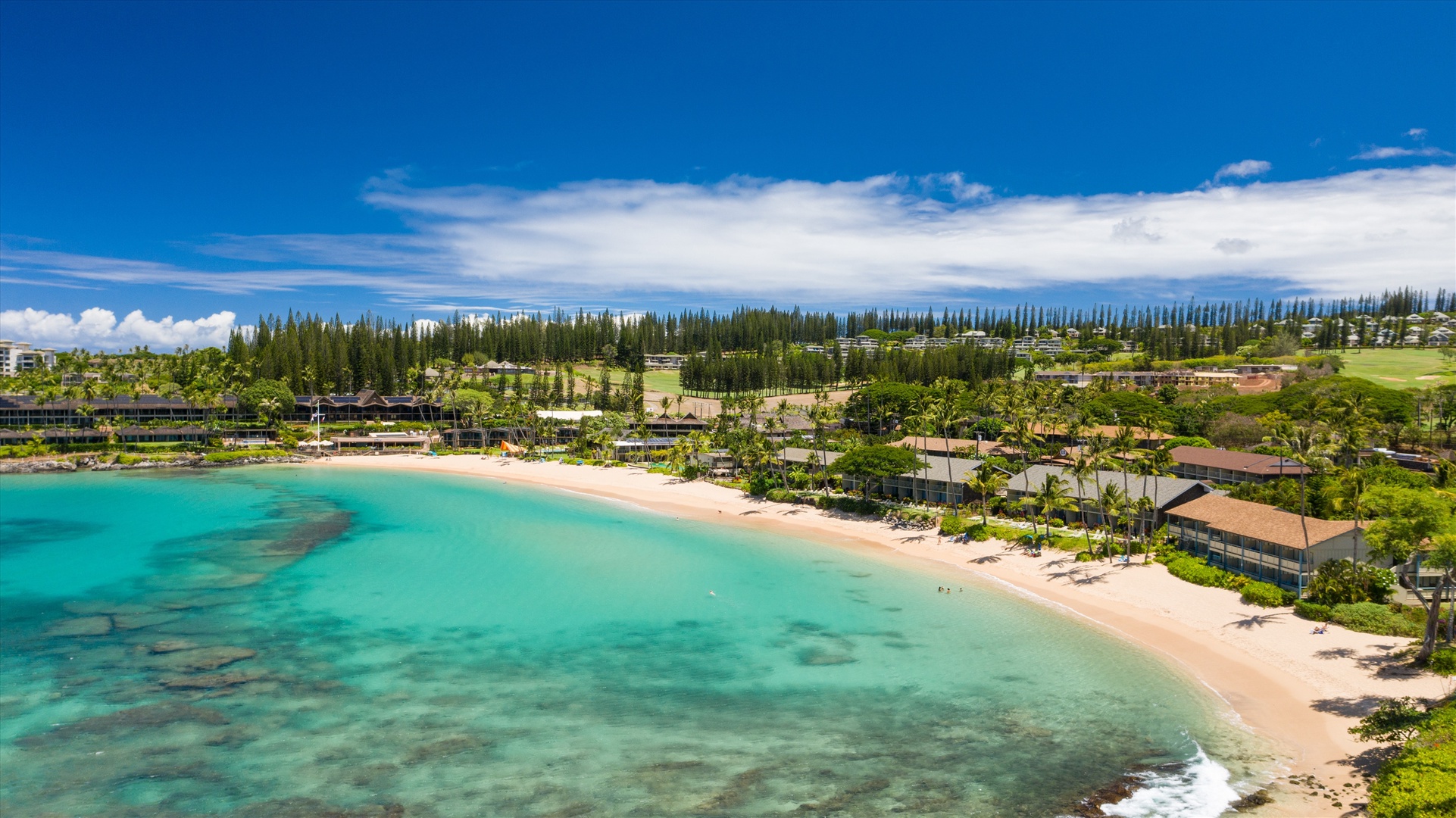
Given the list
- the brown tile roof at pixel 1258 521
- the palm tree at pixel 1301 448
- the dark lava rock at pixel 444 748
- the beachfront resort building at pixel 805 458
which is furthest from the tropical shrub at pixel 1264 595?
the dark lava rock at pixel 444 748

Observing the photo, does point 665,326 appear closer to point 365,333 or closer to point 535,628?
point 365,333

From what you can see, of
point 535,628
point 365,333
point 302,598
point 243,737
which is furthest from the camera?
point 365,333

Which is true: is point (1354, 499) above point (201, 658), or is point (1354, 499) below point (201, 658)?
above

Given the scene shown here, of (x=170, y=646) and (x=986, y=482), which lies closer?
(x=170, y=646)

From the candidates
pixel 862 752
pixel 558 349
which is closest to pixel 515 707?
pixel 862 752

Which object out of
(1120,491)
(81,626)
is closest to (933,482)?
(1120,491)

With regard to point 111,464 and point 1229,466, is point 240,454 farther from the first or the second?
point 1229,466

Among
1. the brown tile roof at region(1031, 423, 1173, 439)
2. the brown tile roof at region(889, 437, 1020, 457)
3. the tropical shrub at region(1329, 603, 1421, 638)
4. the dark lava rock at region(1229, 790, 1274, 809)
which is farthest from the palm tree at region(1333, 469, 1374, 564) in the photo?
the brown tile roof at region(1031, 423, 1173, 439)

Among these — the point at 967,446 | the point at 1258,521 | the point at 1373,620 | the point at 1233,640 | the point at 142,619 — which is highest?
the point at 1258,521
